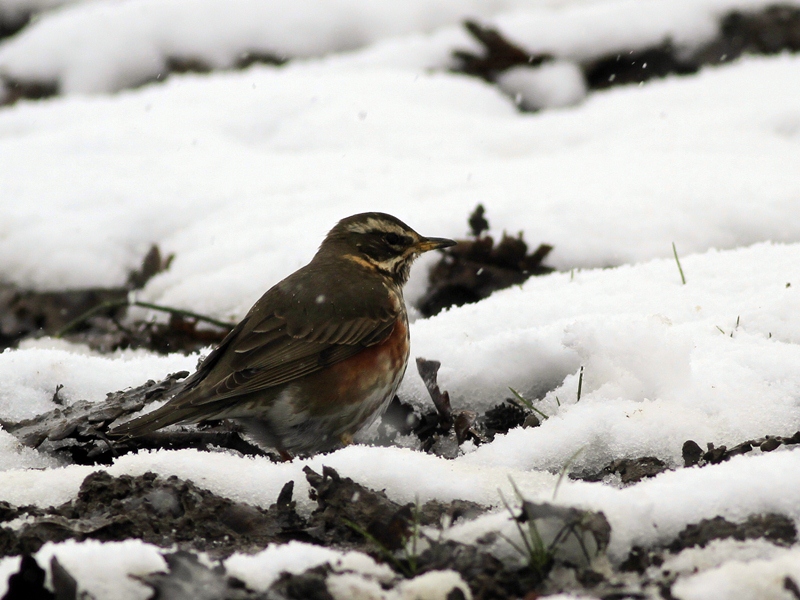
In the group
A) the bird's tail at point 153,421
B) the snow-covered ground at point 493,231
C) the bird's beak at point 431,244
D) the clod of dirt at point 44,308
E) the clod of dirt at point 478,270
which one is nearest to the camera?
the snow-covered ground at point 493,231

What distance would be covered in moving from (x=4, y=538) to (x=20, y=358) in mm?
2212

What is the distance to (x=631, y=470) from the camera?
3.70 m

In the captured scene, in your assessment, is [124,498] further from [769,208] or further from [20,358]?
[769,208]

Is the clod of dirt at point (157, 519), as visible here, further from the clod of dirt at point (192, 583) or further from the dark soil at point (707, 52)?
the dark soil at point (707, 52)

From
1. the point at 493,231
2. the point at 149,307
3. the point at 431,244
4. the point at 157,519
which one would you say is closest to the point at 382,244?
the point at 431,244

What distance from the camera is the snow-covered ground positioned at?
3.36 metres

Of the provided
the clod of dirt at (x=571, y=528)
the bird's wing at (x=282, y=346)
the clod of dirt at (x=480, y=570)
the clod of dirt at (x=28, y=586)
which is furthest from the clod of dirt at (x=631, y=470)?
the clod of dirt at (x=28, y=586)

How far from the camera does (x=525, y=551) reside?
2.80 metres

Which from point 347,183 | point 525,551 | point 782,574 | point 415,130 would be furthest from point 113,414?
point 415,130

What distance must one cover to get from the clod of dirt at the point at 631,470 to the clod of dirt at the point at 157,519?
1301mm

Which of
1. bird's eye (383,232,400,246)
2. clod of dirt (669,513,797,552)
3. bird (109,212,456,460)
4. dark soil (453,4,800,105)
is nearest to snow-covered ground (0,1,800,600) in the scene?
clod of dirt (669,513,797,552)

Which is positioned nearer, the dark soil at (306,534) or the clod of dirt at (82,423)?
the dark soil at (306,534)

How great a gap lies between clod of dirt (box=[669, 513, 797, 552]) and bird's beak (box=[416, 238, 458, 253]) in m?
3.21

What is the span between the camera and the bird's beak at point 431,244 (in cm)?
583
